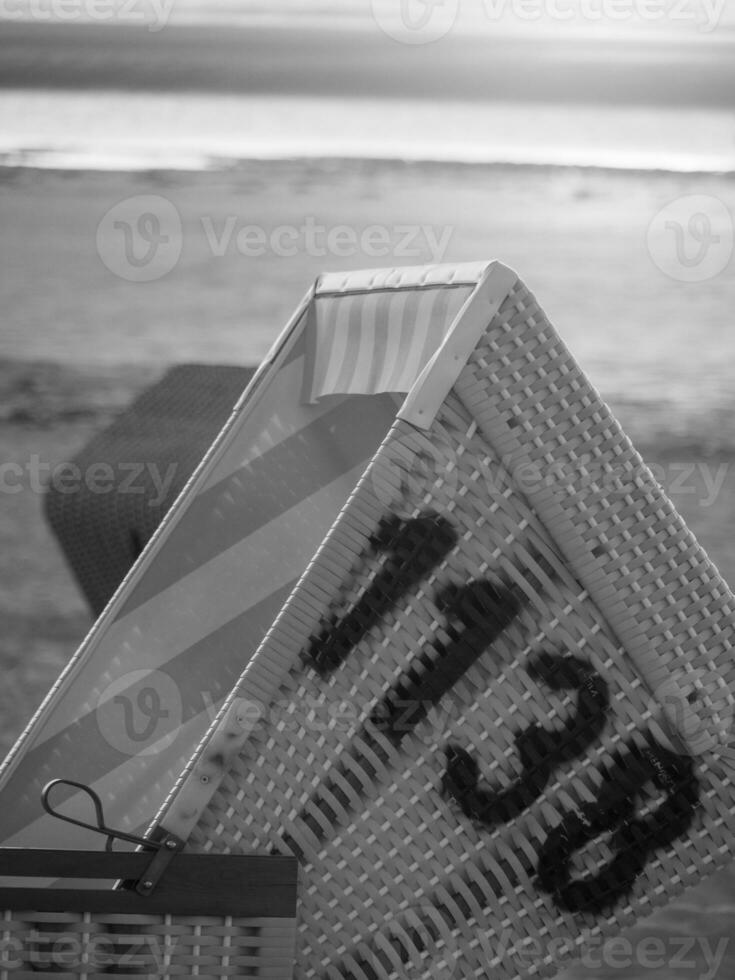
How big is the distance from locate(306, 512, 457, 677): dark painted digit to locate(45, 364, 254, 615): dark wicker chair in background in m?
0.63

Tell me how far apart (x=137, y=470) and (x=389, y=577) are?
73 cm

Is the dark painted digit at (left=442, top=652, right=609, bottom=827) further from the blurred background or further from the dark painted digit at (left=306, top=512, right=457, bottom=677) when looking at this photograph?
the blurred background

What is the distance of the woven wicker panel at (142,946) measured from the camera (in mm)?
700

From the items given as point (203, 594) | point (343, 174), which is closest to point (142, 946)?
point (203, 594)

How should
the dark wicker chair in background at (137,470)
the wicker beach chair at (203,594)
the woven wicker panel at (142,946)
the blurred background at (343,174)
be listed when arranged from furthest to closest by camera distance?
the blurred background at (343,174)
the dark wicker chair in background at (137,470)
the wicker beach chair at (203,594)
the woven wicker panel at (142,946)

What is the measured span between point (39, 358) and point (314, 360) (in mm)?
1787

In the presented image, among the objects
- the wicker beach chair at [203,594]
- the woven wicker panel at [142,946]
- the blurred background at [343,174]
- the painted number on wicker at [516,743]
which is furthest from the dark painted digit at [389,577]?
the blurred background at [343,174]

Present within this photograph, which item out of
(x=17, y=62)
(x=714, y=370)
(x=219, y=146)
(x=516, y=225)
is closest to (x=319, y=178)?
(x=219, y=146)

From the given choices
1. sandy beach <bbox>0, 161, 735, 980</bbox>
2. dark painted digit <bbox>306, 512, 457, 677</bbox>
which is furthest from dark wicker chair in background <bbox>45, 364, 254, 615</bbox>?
sandy beach <bbox>0, 161, 735, 980</bbox>

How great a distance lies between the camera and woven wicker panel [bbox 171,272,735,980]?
72 cm

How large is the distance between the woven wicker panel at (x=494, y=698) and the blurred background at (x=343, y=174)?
1.93 meters

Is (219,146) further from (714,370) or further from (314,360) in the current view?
(314,360)

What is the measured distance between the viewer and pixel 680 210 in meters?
2.86

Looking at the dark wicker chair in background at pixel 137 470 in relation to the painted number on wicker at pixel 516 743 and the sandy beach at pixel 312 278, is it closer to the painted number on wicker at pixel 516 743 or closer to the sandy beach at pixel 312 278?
the painted number on wicker at pixel 516 743
